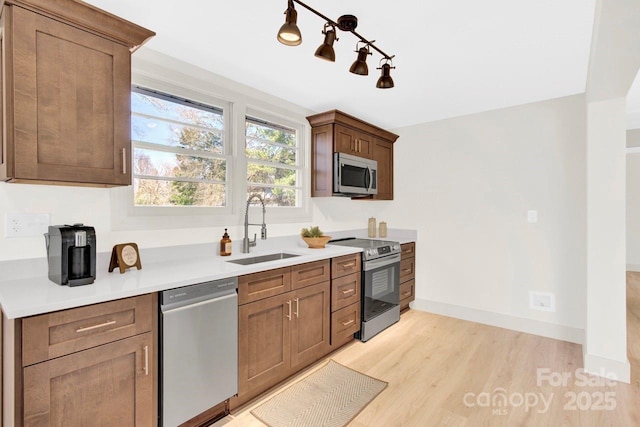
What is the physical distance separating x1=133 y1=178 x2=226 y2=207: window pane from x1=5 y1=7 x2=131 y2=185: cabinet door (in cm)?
50

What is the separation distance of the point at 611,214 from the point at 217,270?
114 inches

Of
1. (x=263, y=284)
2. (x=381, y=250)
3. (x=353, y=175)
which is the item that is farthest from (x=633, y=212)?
(x=263, y=284)

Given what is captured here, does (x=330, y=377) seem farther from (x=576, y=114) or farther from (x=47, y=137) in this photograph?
(x=576, y=114)

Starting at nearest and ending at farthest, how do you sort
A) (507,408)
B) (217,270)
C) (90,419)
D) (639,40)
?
(90,419) → (639,40) → (217,270) → (507,408)

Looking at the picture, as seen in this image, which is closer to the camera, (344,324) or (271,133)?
(344,324)

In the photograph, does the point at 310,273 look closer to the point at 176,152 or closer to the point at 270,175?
the point at 270,175

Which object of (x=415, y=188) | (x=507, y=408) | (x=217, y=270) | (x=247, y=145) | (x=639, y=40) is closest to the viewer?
(x=639, y=40)

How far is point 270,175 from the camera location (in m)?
3.11

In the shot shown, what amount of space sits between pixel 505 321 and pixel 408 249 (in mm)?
1258

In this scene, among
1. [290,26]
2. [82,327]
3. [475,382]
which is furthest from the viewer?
[475,382]

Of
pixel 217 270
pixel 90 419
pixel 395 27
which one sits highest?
pixel 395 27

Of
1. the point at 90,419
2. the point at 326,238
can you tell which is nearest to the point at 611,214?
the point at 326,238

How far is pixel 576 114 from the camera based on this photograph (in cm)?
304

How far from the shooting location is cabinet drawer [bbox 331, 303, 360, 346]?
272 centimetres
